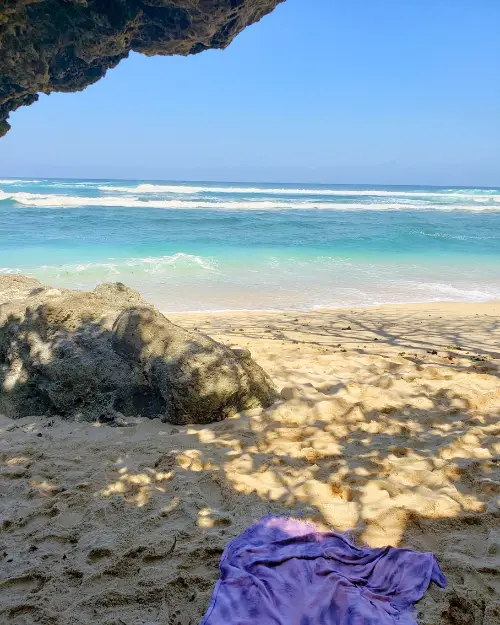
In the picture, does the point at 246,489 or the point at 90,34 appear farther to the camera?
the point at 90,34

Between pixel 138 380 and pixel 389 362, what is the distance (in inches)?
112

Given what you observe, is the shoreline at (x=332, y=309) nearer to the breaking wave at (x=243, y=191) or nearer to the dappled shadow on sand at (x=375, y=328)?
the dappled shadow on sand at (x=375, y=328)

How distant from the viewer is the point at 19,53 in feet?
19.5

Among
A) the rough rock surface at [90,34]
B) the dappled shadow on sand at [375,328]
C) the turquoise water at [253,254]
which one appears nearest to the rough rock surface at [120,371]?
the dappled shadow on sand at [375,328]

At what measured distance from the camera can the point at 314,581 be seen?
2.41 meters

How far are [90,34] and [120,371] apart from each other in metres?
4.94

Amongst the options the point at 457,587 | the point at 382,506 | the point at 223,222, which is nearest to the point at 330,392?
the point at 382,506

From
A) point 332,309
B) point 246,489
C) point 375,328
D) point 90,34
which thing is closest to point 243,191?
point 332,309

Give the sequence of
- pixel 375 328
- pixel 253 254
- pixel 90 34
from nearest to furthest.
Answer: pixel 90 34
pixel 375 328
pixel 253 254

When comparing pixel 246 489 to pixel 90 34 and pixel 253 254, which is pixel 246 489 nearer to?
pixel 90 34

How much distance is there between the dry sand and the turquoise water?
5615mm

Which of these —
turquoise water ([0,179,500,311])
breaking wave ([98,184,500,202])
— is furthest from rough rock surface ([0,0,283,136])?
breaking wave ([98,184,500,202])

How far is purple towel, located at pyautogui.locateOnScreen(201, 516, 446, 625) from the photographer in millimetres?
2178

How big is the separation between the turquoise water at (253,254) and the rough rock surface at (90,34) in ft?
14.6
